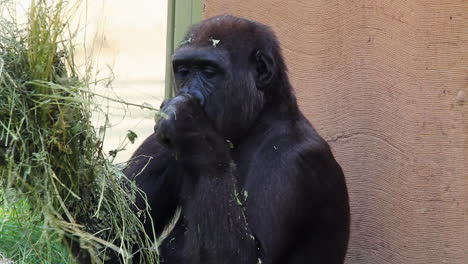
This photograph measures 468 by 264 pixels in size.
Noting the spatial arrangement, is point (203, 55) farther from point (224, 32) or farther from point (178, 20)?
point (178, 20)

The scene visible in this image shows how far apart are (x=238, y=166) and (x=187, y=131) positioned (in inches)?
19.0

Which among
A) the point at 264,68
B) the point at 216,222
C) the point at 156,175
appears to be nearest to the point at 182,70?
the point at 264,68

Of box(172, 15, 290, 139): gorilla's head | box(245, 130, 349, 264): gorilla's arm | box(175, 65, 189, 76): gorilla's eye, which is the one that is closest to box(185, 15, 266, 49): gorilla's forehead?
box(172, 15, 290, 139): gorilla's head

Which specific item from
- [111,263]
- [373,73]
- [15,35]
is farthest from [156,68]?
[15,35]

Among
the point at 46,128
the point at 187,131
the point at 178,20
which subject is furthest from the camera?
the point at 178,20

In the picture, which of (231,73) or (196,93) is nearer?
(196,93)

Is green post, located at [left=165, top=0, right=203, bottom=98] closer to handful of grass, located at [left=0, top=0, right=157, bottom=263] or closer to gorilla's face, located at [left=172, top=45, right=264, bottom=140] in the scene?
gorilla's face, located at [left=172, top=45, right=264, bottom=140]

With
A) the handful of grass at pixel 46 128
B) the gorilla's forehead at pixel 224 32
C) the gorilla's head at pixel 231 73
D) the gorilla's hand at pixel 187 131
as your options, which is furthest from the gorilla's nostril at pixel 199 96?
the handful of grass at pixel 46 128

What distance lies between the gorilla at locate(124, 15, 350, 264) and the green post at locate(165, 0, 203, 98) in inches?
79.4

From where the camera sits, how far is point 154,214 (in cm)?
446

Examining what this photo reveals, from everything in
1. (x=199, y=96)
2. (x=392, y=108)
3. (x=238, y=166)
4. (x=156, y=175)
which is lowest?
(x=156, y=175)

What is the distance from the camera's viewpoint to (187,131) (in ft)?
12.9

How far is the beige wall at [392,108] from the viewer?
4.33m

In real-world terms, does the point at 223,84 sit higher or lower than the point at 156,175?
higher
